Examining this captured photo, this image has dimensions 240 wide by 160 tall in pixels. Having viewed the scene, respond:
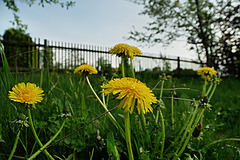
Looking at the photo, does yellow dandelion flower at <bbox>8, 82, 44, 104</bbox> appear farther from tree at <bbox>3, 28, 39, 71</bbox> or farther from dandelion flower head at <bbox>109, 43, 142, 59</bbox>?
tree at <bbox>3, 28, 39, 71</bbox>

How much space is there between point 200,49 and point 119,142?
11.1 meters

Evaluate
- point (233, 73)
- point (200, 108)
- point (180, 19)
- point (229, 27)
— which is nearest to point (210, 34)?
point (229, 27)

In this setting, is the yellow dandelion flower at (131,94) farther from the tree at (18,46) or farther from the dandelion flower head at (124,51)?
the tree at (18,46)

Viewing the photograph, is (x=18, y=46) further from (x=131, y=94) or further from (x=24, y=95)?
(x=131, y=94)

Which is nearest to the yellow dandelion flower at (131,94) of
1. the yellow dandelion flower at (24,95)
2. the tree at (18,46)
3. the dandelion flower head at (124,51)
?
the yellow dandelion flower at (24,95)

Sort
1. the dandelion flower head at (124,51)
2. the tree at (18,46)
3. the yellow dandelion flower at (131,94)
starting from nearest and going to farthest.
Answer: the yellow dandelion flower at (131,94) → the dandelion flower head at (124,51) → the tree at (18,46)

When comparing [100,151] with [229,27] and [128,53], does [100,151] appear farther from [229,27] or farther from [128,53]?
[229,27]

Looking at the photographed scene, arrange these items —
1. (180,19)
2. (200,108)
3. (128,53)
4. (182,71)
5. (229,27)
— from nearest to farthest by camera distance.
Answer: (200,108)
(128,53)
(229,27)
(180,19)
(182,71)

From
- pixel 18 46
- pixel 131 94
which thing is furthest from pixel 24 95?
pixel 18 46

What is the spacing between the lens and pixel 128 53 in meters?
1.04

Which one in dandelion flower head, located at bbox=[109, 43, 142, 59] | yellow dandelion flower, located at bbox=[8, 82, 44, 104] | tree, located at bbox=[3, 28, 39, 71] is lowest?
yellow dandelion flower, located at bbox=[8, 82, 44, 104]

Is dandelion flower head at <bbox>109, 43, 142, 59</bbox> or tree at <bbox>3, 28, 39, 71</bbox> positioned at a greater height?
tree at <bbox>3, 28, 39, 71</bbox>

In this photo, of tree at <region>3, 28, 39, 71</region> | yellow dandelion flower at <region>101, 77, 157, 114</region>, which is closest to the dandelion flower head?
yellow dandelion flower at <region>101, 77, 157, 114</region>

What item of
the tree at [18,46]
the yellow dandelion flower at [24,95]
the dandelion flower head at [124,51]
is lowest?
the yellow dandelion flower at [24,95]
